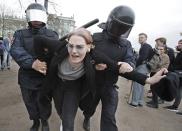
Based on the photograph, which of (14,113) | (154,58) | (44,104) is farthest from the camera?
(154,58)

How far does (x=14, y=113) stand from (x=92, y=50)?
3335mm

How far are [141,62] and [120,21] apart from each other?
458 cm

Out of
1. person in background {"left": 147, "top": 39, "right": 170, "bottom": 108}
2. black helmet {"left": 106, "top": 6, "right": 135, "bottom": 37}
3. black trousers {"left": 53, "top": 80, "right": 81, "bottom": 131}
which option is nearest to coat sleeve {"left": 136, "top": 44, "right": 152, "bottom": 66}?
person in background {"left": 147, "top": 39, "right": 170, "bottom": 108}

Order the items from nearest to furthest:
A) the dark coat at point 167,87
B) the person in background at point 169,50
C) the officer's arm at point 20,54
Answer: the dark coat at point 167,87, the officer's arm at point 20,54, the person in background at point 169,50

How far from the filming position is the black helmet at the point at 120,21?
3.88m

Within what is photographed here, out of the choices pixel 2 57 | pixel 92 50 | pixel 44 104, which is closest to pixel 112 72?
pixel 92 50

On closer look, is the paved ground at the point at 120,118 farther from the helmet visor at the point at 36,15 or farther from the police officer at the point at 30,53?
the helmet visor at the point at 36,15

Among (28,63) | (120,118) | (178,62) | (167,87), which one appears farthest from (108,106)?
(178,62)

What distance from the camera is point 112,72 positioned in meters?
3.82

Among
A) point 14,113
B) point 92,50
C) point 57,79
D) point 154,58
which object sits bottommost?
point 14,113

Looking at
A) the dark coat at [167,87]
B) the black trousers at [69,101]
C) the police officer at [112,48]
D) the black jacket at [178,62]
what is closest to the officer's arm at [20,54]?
the black trousers at [69,101]

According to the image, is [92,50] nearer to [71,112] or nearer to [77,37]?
[77,37]

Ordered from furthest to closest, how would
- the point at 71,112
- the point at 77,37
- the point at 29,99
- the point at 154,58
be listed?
the point at 154,58, the point at 29,99, the point at 71,112, the point at 77,37

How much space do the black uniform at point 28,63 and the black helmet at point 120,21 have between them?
3.44 ft
